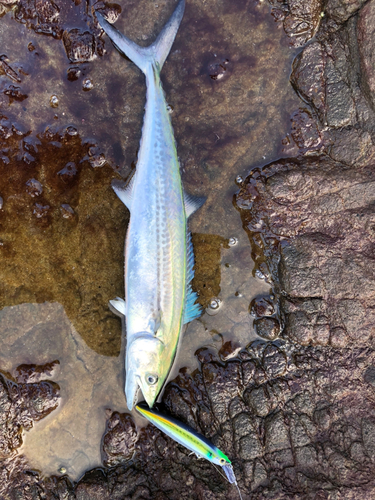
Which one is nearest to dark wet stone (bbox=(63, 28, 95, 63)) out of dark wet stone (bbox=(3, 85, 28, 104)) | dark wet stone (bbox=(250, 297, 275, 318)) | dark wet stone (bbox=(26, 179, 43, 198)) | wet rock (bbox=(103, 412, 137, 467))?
dark wet stone (bbox=(3, 85, 28, 104))

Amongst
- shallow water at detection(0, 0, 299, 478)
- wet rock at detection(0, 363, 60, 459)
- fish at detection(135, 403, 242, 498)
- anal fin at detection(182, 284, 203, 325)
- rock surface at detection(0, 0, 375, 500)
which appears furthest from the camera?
shallow water at detection(0, 0, 299, 478)

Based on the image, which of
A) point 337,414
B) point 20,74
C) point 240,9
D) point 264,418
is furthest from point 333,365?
point 20,74

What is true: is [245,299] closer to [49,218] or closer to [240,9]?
[49,218]

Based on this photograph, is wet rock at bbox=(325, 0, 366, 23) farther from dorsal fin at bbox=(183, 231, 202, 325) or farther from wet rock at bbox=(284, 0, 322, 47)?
dorsal fin at bbox=(183, 231, 202, 325)

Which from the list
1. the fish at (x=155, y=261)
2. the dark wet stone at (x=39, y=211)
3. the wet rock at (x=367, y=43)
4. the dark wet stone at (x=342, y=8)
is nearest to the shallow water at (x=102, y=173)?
the dark wet stone at (x=39, y=211)

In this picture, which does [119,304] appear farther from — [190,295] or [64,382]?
[64,382]

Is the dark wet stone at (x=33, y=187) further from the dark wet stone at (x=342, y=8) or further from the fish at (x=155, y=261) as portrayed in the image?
the dark wet stone at (x=342, y=8)
